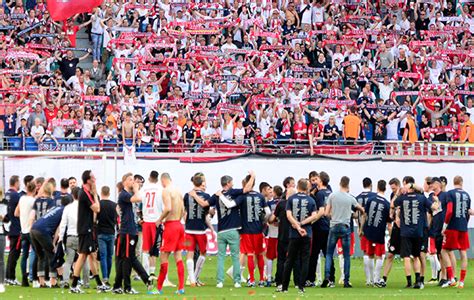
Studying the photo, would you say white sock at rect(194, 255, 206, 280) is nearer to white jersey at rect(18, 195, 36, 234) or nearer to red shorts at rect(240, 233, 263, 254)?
red shorts at rect(240, 233, 263, 254)

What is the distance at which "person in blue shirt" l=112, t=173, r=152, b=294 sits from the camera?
25.6m

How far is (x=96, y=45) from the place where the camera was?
141 ft

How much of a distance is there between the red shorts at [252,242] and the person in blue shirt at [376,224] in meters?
2.04

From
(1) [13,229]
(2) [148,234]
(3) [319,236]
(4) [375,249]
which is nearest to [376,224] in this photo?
(4) [375,249]

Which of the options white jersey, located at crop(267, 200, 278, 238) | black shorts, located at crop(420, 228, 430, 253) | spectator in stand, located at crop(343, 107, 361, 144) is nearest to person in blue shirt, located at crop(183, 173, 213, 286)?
white jersey, located at crop(267, 200, 278, 238)

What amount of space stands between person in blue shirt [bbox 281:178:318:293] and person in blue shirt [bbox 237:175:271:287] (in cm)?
191

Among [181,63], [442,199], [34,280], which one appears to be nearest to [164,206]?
[34,280]

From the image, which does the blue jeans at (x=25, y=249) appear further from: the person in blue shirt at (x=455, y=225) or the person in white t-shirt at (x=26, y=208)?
the person in blue shirt at (x=455, y=225)

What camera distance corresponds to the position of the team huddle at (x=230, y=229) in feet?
85.4

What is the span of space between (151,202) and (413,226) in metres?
5.27

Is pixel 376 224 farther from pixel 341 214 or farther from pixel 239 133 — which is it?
pixel 239 133

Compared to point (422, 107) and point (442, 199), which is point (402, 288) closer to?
point (442, 199)

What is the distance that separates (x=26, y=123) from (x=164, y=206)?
13.1 meters

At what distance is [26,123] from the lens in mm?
37781
